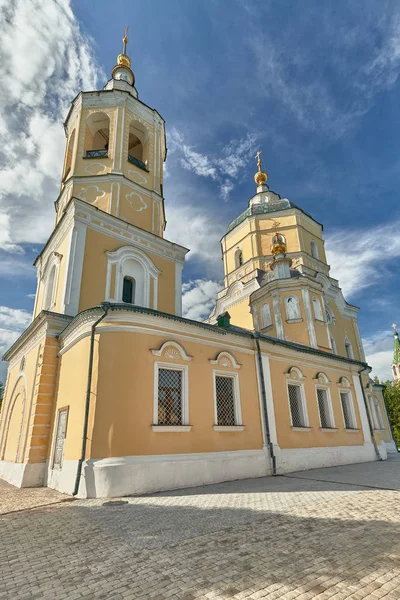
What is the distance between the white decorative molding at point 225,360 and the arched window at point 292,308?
9731mm

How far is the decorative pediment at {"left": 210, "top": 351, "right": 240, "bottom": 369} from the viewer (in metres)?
10.4

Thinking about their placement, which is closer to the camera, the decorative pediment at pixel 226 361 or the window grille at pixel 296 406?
the decorative pediment at pixel 226 361

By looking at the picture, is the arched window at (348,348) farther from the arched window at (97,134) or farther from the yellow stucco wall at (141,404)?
the arched window at (97,134)

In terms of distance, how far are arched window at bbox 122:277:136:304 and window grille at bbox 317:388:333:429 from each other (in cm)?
820

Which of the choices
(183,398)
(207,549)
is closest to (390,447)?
(183,398)

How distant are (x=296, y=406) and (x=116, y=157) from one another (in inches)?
480

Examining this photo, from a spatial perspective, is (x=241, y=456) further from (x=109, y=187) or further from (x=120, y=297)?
(x=109, y=187)

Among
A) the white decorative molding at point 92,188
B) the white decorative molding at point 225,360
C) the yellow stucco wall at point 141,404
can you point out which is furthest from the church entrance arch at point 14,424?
the white decorative molding at point 92,188

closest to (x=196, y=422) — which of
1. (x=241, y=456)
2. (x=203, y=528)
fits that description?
(x=241, y=456)

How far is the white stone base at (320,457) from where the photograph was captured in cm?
1076

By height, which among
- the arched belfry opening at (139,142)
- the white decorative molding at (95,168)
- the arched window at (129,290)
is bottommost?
the arched window at (129,290)

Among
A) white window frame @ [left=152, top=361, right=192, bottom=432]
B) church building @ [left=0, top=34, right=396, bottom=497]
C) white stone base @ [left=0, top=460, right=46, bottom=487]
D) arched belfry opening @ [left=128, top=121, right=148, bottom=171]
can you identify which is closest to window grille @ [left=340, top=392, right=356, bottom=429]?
church building @ [left=0, top=34, right=396, bottom=497]

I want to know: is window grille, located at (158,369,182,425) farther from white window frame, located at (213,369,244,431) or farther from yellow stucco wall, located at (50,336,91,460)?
yellow stucco wall, located at (50,336,91,460)

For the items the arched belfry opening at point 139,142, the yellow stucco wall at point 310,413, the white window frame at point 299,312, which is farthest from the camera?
the white window frame at point 299,312
